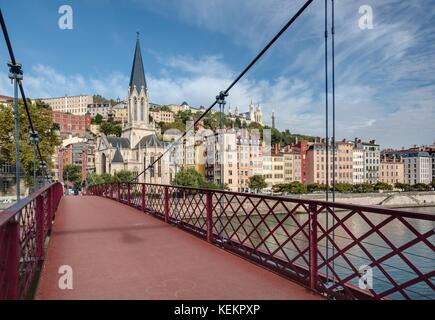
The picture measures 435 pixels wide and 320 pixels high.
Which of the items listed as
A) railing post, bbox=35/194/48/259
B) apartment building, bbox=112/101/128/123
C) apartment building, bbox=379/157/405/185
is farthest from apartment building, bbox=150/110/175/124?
railing post, bbox=35/194/48/259

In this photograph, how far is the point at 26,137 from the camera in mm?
34781

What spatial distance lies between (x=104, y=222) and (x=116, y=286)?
5.18 m

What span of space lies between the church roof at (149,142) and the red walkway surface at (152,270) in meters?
63.3

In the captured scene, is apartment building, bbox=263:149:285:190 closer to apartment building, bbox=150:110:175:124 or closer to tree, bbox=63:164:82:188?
tree, bbox=63:164:82:188

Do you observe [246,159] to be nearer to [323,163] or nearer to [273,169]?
[273,169]

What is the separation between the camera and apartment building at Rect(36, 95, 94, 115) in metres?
137

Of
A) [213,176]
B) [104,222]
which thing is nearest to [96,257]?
[104,222]

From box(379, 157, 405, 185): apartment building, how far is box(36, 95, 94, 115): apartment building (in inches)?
4518

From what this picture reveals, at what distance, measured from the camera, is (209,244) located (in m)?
6.20

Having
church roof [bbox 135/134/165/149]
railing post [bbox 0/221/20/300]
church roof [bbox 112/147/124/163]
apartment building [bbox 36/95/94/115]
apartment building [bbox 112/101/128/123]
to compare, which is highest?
apartment building [bbox 36/95/94/115]

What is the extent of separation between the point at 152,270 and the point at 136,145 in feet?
233

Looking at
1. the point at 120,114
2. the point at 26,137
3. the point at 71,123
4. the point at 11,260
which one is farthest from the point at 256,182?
the point at 120,114

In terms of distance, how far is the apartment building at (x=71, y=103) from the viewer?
137m
